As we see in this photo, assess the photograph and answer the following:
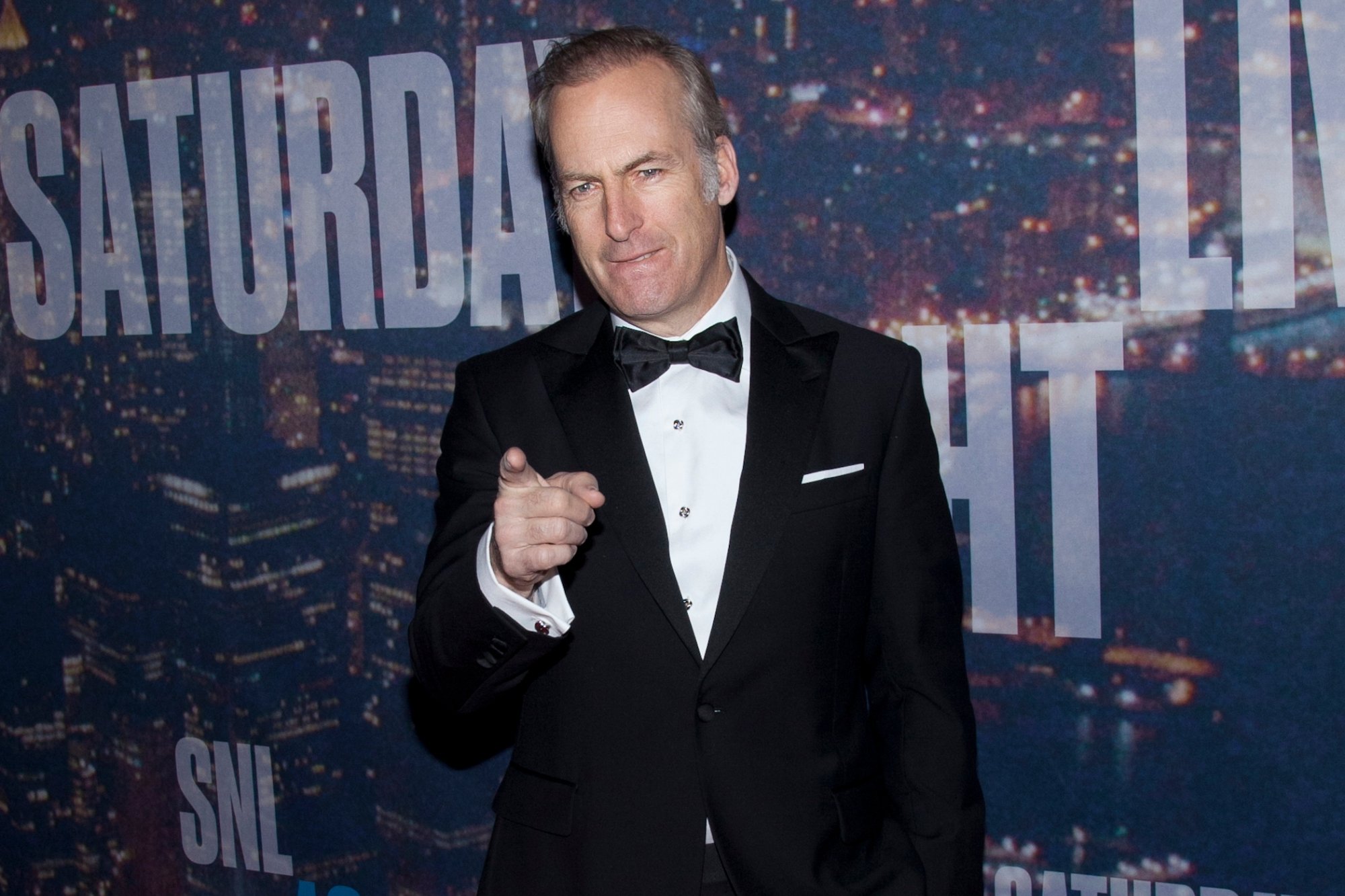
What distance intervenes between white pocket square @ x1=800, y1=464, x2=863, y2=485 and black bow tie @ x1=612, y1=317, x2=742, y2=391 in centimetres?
21

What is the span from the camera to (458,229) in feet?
9.19

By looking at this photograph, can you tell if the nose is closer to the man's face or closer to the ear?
the man's face

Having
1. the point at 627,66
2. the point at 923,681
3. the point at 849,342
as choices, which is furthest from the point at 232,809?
the point at 627,66

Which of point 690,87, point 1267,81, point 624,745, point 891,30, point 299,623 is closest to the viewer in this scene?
point 624,745

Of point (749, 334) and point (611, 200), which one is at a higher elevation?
point (611, 200)

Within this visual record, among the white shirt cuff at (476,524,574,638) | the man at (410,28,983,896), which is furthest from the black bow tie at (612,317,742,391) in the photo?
the white shirt cuff at (476,524,574,638)

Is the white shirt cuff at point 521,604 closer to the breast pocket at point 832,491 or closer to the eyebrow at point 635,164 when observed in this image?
the breast pocket at point 832,491

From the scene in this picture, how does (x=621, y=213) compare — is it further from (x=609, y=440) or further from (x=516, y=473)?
(x=516, y=473)

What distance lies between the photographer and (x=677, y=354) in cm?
188

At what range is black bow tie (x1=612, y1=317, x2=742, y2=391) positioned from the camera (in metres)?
1.88

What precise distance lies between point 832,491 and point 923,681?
342 mm

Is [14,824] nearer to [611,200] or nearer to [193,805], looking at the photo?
[193,805]

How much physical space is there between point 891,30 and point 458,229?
43.0 inches

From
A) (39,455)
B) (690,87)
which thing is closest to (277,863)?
(39,455)
